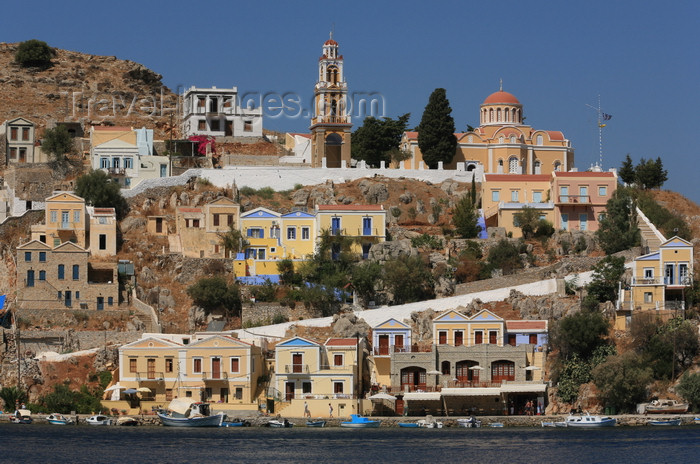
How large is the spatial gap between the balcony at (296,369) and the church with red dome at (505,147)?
96.8 ft

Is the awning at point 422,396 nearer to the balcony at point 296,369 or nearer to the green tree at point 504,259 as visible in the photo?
the balcony at point 296,369

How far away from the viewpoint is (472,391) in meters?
84.1

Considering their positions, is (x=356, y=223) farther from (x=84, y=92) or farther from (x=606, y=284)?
(x=84, y=92)

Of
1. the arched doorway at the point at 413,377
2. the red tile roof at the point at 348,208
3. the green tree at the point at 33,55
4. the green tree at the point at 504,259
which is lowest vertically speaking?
the arched doorway at the point at 413,377

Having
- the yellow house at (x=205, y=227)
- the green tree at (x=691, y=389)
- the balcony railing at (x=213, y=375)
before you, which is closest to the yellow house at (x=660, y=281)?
the green tree at (x=691, y=389)

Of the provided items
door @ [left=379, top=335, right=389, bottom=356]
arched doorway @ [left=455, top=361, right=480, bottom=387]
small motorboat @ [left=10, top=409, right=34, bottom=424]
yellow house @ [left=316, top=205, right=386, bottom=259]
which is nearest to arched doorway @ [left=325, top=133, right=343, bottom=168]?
yellow house @ [left=316, top=205, right=386, bottom=259]

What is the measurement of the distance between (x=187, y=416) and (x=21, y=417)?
8659 mm

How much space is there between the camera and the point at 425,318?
295ft

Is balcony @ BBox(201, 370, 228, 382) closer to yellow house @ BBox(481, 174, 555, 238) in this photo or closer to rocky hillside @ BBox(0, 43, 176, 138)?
yellow house @ BBox(481, 174, 555, 238)

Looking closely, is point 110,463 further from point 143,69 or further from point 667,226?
point 143,69

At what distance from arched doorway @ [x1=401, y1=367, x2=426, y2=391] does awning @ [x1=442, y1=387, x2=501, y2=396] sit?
2215 millimetres

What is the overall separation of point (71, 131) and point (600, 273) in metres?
45.6

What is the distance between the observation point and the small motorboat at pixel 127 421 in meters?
83.1

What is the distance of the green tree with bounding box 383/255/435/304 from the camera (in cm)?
9269
